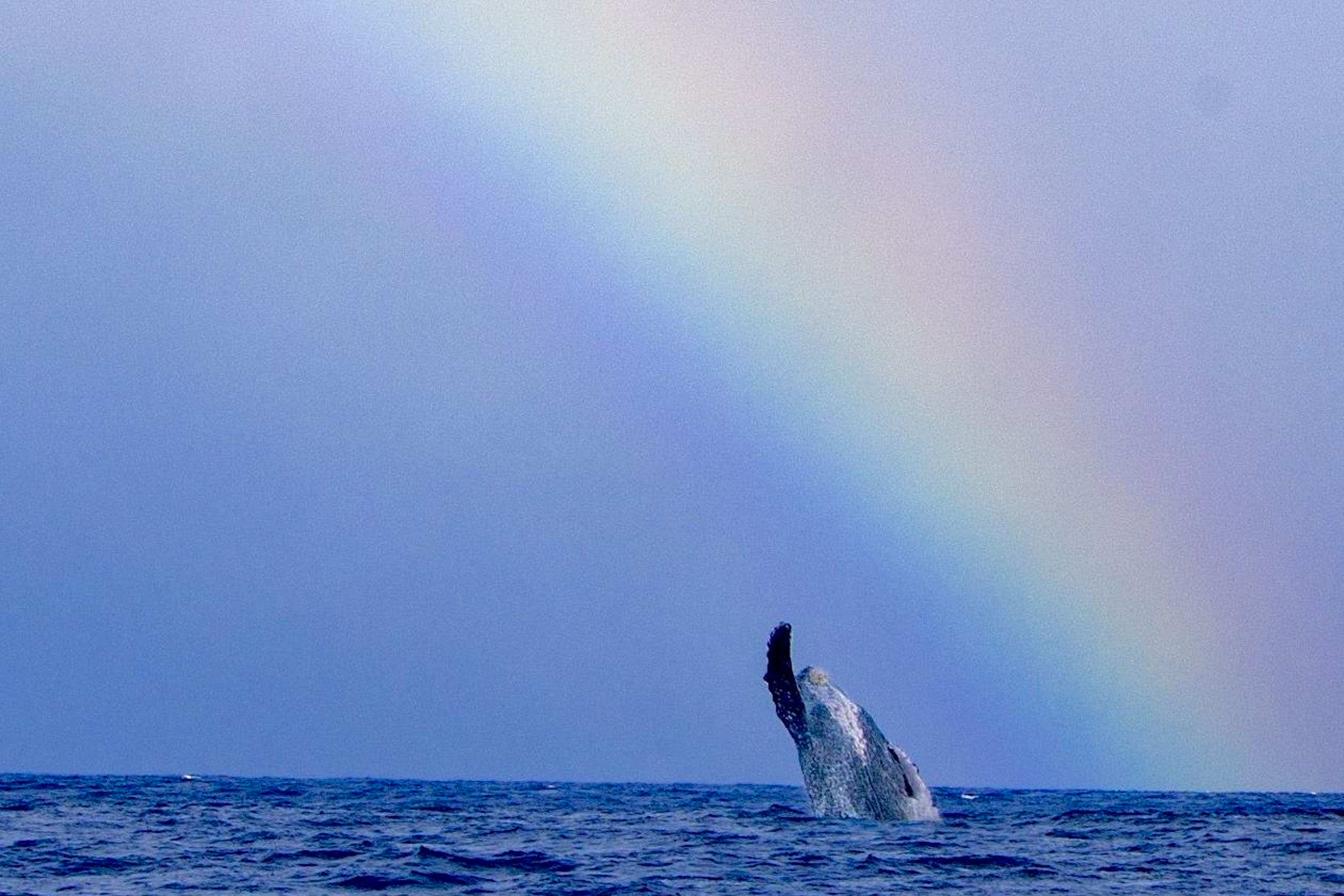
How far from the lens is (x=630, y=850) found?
2239cm

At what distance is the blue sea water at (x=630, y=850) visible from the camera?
17.1m

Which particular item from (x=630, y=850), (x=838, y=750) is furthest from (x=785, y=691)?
(x=630, y=850)

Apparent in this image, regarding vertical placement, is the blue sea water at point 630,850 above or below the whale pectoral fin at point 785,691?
below

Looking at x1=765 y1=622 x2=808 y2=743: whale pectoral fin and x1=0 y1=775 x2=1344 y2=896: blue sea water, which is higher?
x1=765 y1=622 x2=808 y2=743: whale pectoral fin

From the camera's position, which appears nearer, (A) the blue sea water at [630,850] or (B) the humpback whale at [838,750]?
(A) the blue sea water at [630,850]

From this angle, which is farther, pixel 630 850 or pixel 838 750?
pixel 838 750

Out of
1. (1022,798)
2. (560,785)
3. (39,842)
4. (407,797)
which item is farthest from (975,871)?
(560,785)

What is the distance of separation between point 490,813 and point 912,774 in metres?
12.6

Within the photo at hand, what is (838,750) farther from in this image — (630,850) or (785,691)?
(630,850)

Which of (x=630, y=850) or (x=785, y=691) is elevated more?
(x=785, y=691)

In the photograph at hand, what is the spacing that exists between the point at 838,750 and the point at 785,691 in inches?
56.0

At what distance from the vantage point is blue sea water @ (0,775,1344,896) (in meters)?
17.1

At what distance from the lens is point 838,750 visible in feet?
87.1

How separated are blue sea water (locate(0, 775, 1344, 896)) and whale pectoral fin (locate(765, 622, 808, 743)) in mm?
1817
